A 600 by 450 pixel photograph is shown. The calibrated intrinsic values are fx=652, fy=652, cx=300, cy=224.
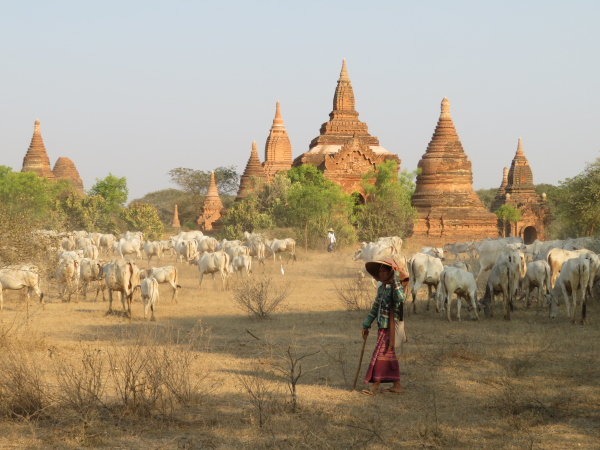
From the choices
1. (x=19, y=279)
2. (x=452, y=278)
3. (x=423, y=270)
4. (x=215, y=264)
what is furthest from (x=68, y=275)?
(x=452, y=278)

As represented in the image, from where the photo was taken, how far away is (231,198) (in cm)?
6800

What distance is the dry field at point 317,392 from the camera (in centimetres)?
534

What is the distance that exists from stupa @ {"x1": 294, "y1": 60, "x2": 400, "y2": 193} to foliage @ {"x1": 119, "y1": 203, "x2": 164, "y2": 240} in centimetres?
908

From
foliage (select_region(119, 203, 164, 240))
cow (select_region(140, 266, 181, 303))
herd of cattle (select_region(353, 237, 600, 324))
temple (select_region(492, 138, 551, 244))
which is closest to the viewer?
herd of cattle (select_region(353, 237, 600, 324))

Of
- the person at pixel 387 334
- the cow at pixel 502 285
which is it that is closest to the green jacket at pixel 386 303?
the person at pixel 387 334

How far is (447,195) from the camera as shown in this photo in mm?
37281

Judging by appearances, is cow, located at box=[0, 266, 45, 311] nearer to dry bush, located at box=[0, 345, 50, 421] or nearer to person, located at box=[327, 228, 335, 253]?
dry bush, located at box=[0, 345, 50, 421]

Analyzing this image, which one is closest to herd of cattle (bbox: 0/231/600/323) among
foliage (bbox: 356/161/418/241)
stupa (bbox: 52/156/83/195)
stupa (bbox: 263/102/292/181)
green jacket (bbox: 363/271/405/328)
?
green jacket (bbox: 363/271/405/328)

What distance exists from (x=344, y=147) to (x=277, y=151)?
13924 mm

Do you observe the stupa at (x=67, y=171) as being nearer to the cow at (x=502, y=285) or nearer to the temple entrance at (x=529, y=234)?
the temple entrance at (x=529, y=234)

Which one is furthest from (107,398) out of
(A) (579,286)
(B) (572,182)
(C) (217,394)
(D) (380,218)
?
(D) (380,218)

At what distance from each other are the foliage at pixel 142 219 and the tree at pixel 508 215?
22772mm

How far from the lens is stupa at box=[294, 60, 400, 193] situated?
118 ft

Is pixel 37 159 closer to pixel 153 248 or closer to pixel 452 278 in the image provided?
pixel 153 248
